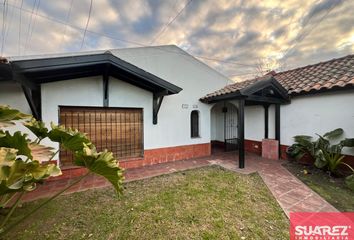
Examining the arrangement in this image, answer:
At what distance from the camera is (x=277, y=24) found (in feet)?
28.3

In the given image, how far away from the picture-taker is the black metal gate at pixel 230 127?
11.1 metres

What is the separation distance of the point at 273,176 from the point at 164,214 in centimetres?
454

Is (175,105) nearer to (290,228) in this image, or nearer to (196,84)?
(196,84)

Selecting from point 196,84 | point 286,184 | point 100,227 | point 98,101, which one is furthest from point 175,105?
point 100,227

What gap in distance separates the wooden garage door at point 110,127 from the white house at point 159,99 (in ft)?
0.11

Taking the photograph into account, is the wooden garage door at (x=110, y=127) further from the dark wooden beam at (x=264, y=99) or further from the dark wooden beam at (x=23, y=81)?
the dark wooden beam at (x=264, y=99)

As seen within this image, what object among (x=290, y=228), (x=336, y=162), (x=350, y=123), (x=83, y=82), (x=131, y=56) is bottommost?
(x=290, y=228)

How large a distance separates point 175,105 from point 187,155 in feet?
8.73

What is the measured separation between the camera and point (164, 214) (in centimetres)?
383

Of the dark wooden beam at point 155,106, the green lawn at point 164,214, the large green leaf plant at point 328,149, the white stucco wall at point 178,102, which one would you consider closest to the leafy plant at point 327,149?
the large green leaf plant at point 328,149

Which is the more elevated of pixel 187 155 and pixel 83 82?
pixel 83 82

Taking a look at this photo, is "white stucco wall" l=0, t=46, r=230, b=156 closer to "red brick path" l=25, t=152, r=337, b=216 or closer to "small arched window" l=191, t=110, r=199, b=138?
"small arched window" l=191, t=110, r=199, b=138

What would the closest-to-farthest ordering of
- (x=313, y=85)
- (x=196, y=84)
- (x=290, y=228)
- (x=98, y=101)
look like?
(x=290, y=228) → (x=98, y=101) → (x=313, y=85) → (x=196, y=84)

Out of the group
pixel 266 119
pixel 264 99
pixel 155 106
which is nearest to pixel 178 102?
pixel 155 106
